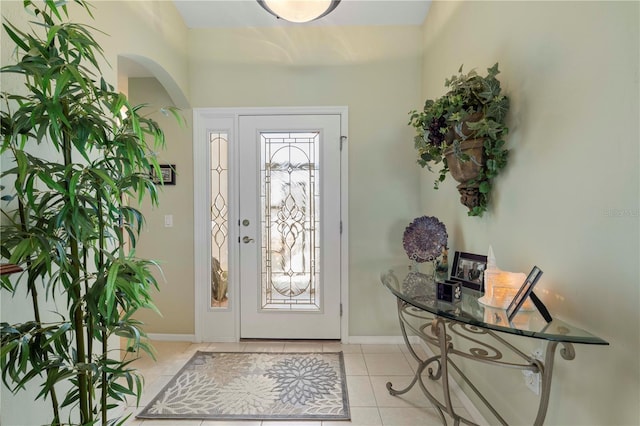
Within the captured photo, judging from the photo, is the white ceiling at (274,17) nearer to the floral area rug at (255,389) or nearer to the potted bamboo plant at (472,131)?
the potted bamboo plant at (472,131)

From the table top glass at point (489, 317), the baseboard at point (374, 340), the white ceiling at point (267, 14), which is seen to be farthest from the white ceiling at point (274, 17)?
the baseboard at point (374, 340)

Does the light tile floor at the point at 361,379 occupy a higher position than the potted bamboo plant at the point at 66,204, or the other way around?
the potted bamboo plant at the point at 66,204

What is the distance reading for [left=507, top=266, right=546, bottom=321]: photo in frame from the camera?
3.38 feet

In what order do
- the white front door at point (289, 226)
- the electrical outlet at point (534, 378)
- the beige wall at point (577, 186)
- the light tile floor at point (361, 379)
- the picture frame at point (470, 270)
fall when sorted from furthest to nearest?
the white front door at point (289, 226)
the light tile floor at point (361, 379)
the picture frame at point (470, 270)
the electrical outlet at point (534, 378)
the beige wall at point (577, 186)

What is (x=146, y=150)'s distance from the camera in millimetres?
1129

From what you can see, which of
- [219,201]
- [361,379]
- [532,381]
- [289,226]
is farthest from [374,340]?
[219,201]

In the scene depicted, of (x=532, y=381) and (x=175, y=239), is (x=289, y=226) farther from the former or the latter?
(x=532, y=381)

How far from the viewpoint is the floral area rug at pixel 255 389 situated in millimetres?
1819

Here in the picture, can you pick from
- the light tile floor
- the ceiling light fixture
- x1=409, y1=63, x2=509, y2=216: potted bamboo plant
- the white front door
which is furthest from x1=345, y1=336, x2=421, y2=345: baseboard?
the ceiling light fixture

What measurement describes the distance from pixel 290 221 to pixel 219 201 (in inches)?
27.1

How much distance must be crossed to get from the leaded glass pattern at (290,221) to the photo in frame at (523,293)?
1.81m

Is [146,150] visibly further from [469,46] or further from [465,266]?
[469,46]

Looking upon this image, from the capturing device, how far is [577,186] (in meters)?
1.04

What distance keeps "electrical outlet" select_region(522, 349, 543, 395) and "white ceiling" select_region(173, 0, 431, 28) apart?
2.58 metres
